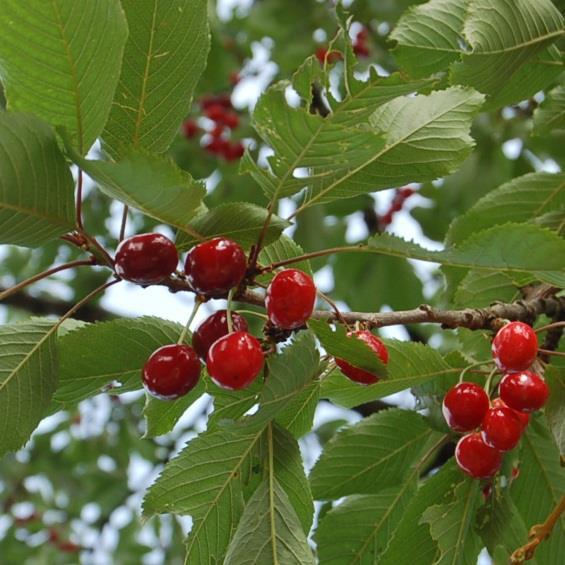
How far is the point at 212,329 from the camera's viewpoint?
1146 mm

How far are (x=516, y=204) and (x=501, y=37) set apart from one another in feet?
1.93

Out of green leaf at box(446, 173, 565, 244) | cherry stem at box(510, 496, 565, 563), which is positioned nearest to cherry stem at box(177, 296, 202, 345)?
cherry stem at box(510, 496, 565, 563)

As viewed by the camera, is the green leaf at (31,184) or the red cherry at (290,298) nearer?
the green leaf at (31,184)

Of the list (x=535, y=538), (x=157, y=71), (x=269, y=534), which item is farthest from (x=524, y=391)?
(x=157, y=71)

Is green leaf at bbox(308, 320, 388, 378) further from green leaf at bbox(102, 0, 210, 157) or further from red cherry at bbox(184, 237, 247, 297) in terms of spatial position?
green leaf at bbox(102, 0, 210, 157)

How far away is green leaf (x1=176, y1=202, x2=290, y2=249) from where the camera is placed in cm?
110

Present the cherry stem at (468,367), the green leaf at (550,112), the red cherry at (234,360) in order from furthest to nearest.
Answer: the green leaf at (550,112)
the cherry stem at (468,367)
the red cherry at (234,360)

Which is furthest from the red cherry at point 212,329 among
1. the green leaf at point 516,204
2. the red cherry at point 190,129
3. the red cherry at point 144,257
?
the red cherry at point 190,129

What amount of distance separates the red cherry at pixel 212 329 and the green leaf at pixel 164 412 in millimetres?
215

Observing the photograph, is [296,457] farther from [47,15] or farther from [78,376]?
[47,15]

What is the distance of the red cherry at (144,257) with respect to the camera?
105cm

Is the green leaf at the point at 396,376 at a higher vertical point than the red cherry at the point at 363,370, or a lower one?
lower

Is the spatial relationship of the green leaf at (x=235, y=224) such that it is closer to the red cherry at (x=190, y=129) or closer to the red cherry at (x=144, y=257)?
the red cherry at (x=144, y=257)

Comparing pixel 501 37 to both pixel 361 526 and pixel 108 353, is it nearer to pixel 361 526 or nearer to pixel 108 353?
pixel 108 353
